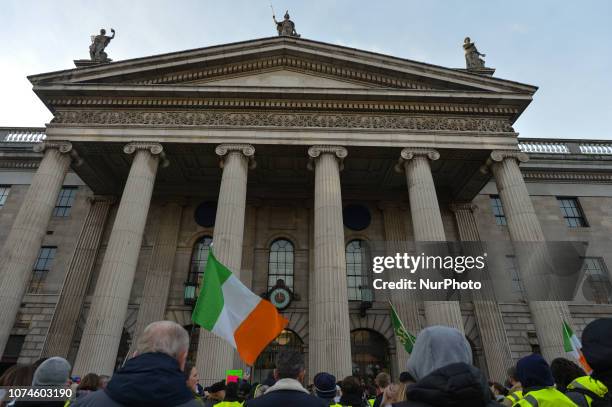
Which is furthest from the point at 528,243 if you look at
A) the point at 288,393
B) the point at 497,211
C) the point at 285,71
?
the point at 288,393

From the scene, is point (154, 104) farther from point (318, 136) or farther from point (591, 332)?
point (591, 332)

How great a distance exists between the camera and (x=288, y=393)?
3447 mm

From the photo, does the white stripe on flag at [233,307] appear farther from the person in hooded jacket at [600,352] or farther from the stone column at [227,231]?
the stone column at [227,231]

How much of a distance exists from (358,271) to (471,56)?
13.4m

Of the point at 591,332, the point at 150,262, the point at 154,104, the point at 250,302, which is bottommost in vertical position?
the point at 591,332

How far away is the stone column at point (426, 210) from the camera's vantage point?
14867mm

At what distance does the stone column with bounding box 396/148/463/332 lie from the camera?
48.8 ft

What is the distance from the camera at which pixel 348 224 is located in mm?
22328

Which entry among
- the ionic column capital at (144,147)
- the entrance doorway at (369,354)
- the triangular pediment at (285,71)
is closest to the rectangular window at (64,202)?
the triangular pediment at (285,71)

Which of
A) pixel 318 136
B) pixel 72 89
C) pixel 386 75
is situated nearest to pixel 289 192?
pixel 318 136

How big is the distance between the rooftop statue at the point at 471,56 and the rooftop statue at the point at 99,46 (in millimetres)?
19560

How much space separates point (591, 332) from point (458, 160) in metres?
17.4

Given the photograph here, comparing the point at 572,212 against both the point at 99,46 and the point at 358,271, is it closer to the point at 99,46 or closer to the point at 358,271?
the point at 358,271

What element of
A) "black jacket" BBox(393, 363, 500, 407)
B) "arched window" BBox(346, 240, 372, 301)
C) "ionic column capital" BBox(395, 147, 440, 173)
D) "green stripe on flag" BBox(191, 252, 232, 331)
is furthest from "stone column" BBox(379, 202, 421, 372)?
"black jacket" BBox(393, 363, 500, 407)
